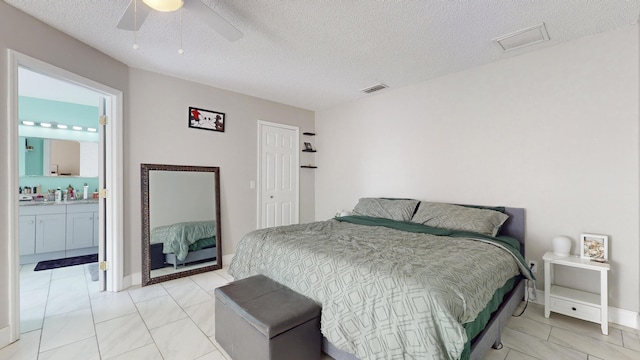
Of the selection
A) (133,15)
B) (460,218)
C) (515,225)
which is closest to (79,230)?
(133,15)

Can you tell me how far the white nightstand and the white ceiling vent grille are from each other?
194 cm

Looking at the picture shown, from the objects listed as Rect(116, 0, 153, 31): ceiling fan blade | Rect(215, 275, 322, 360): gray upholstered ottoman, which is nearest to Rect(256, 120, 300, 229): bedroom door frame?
Rect(215, 275, 322, 360): gray upholstered ottoman

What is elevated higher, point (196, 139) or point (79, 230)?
point (196, 139)

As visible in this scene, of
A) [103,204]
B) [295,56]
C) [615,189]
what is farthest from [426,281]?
[103,204]

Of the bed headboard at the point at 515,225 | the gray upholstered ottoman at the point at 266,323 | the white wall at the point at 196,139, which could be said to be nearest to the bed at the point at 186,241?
the white wall at the point at 196,139

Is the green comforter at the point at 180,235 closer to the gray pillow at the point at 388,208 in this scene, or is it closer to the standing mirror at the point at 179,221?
the standing mirror at the point at 179,221

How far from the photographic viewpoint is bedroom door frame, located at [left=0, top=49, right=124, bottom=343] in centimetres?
203

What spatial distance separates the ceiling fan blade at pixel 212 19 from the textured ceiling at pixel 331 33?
22 centimetres

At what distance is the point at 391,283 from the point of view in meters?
1.47

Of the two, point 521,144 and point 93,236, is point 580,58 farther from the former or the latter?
point 93,236

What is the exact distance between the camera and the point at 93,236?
4.37 metres

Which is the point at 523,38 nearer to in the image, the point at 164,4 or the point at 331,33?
the point at 331,33

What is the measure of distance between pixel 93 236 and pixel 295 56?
4234mm

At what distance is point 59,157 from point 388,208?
520cm
